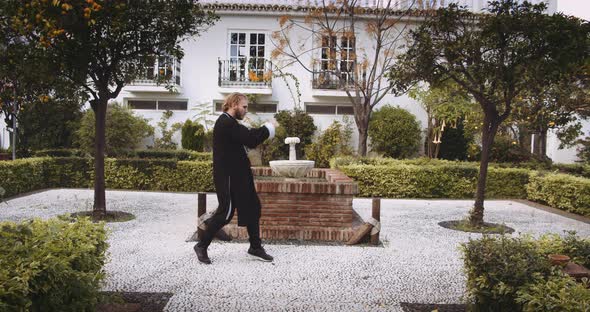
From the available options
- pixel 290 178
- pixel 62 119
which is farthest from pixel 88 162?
pixel 290 178

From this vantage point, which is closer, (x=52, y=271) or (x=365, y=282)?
(x=52, y=271)

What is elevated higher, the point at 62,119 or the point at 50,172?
the point at 62,119

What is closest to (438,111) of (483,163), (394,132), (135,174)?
(394,132)

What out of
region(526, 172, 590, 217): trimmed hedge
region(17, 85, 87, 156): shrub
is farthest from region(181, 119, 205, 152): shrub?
region(526, 172, 590, 217): trimmed hedge

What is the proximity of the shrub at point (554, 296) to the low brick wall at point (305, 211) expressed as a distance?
3.54 meters

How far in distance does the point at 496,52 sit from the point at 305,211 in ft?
12.3

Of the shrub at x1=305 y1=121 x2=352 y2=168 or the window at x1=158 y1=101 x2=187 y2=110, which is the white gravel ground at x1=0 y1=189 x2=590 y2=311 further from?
the window at x1=158 y1=101 x2=187 y2=110

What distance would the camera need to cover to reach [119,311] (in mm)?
3621

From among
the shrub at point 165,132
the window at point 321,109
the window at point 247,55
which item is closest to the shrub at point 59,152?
the shrub at point 165,132

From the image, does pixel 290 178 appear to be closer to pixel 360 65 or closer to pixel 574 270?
pixel 574 270

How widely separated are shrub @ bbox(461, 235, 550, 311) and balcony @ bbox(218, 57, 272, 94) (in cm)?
1395

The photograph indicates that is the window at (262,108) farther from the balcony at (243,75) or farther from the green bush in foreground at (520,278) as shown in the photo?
the green bush in foreground at (520,278)

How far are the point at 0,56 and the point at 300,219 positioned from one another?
4.79 meters

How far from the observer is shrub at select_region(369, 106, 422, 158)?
627 inches
